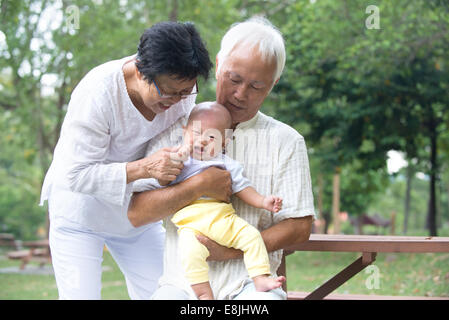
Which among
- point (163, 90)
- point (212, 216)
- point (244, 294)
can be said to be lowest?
point (244, 294)

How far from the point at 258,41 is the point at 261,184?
2.00ft

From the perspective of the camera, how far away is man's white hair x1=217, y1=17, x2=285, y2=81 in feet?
7.64

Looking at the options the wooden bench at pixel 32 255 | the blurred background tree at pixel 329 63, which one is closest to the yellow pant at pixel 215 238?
the blurred background tree at pixel 329 63

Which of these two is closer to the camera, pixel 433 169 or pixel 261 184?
pixel 261 184

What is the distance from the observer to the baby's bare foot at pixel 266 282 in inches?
83.9

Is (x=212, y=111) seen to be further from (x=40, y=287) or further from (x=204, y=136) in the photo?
(x=40, y=287)

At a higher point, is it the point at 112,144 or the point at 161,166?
the point at 112,144

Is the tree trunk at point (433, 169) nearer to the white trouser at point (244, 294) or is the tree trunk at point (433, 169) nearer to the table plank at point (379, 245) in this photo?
the table plank at point (379, 245)

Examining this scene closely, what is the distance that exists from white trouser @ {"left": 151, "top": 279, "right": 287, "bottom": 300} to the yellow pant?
0.08m

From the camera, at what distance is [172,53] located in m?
2.16

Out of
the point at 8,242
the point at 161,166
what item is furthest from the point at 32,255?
the point at 161,166

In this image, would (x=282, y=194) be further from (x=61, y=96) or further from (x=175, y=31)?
(x=61, y=96)
